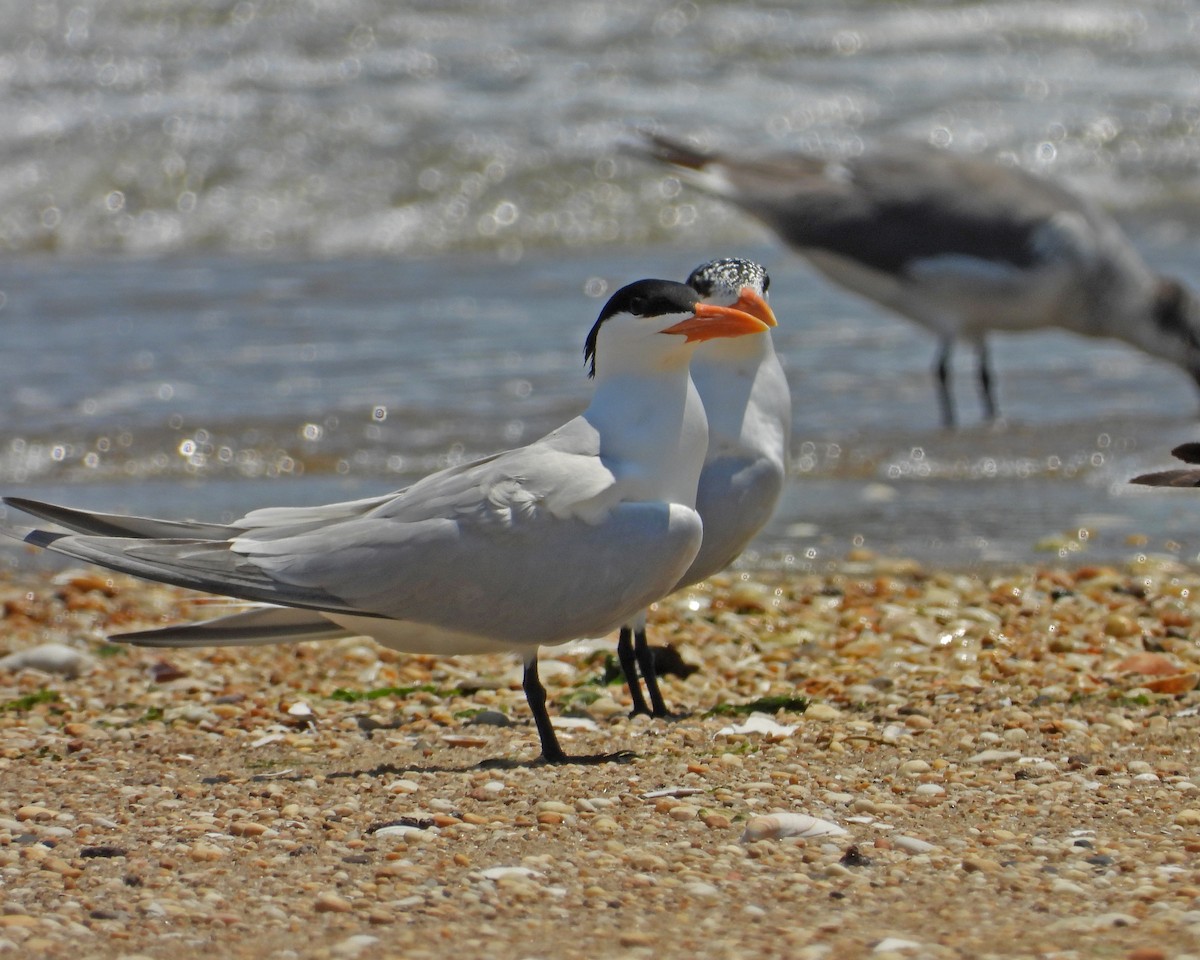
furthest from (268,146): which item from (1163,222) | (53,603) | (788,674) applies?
(788,674)

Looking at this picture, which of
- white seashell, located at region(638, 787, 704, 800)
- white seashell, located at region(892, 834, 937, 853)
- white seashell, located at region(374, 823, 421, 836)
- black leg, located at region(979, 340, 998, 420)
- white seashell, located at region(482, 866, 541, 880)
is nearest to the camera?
white seashell, located at region(482, 866, 541, 880)

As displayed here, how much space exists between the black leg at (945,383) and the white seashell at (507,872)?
223 inches

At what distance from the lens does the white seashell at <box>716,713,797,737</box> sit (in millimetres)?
4289

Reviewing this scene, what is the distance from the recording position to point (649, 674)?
467cm

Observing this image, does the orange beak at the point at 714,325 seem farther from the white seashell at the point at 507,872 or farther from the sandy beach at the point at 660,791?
the white seashell at the point at 507,872

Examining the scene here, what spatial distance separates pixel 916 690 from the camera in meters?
4.75

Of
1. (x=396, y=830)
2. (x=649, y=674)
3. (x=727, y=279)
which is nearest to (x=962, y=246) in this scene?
(x=727, y=279)

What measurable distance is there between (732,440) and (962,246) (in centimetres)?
458

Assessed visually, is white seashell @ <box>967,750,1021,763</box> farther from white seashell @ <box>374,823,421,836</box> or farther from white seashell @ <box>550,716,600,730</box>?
white seashell @ <box>374,823,421,836</box>

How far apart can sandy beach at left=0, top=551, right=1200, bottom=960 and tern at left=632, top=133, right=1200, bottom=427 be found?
129 inches

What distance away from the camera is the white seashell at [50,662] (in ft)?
17.0

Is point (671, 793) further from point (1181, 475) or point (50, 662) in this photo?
point (50, 662)

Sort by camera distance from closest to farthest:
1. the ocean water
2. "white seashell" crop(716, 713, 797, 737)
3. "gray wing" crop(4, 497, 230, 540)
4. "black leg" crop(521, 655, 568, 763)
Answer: "gray wing" crop(4, 497, 230, 540) < "black leg" crop(521, 655, 568, 763) < "white seashell" crop(716, 713, 797, 737) < the ocean water

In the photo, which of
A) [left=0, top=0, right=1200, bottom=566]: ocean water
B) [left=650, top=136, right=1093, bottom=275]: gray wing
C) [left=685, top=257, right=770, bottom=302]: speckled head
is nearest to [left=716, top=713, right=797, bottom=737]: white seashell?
[left=685, top=257, right=770, bottom=302]: speckled head
